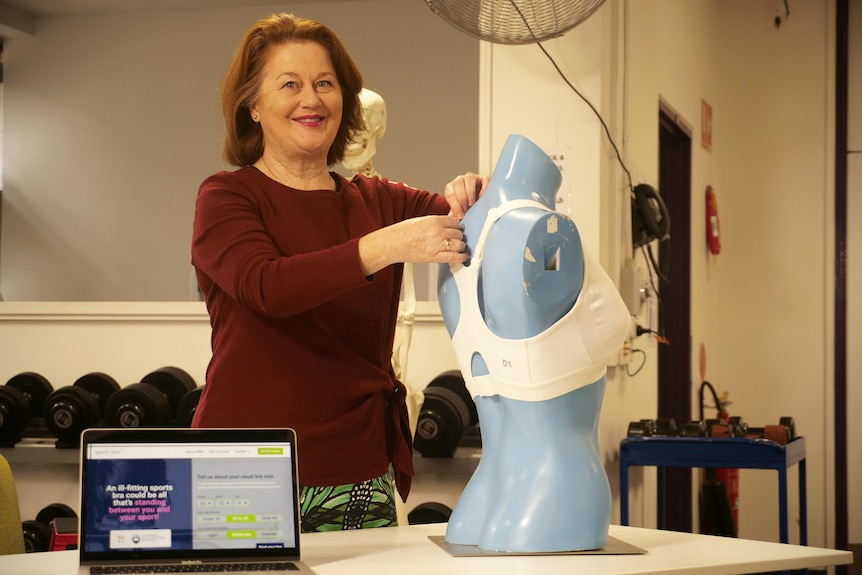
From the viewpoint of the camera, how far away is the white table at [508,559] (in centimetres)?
140

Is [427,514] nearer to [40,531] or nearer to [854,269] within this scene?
[40,531]

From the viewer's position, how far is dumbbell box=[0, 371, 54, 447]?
13.9 ft

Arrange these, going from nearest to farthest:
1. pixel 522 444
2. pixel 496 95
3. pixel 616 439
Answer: pixel 522 444
pixel 496 95
pixel 616 439

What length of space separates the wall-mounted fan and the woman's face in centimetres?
95

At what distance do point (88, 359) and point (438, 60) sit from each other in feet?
10.6

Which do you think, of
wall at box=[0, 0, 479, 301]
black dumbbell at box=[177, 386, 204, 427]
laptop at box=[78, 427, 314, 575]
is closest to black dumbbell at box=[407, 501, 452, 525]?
black dumbbell at box=[177, 386, 204, 427]

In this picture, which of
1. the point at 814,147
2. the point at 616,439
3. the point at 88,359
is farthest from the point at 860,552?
the point at 88,359

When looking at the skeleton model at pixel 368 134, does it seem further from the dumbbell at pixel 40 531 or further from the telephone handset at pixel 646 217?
the dumbbell at pixel 40 531

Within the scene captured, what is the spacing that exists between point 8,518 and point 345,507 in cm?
57

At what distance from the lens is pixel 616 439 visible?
3.73 meters

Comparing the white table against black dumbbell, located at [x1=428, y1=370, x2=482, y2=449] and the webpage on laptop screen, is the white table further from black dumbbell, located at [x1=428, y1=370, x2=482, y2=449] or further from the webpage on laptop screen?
black dumbbell, located at [x1=428, y1=370, x2=482, y2=449]

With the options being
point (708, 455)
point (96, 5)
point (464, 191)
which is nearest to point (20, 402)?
point (708, 455)

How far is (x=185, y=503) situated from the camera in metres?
1.37

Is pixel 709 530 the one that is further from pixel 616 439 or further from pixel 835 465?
pixel 616 439
